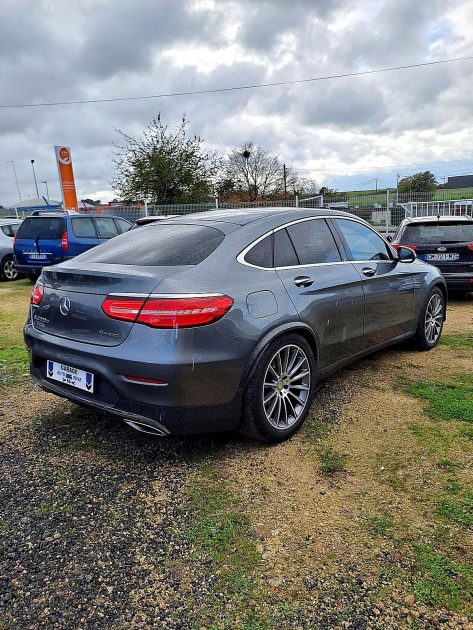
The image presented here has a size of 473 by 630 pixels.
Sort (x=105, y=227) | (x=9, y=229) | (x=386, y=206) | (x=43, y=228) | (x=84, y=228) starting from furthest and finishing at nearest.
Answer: (x=386, y=206) < (x=9, y=229) < (x=105, y=227) < (x=84, y=228) < (x=43, y=228)

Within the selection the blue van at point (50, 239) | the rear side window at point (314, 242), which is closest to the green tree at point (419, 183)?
the blue van at point (50, 239)

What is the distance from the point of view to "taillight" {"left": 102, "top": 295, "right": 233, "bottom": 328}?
2.52m

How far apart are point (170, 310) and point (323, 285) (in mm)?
1365

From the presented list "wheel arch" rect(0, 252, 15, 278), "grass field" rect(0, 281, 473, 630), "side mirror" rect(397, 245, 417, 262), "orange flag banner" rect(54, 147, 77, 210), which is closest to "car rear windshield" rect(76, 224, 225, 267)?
"grass field" rect(0, 281, 473, 630)

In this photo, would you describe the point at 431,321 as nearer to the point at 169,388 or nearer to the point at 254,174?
the point at 169,388

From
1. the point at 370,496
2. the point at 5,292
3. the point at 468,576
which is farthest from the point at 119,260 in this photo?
the point at 5,292

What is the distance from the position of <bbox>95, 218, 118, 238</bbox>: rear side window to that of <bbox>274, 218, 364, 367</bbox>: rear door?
7.85 metres

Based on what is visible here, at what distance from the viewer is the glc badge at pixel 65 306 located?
2.85 metres

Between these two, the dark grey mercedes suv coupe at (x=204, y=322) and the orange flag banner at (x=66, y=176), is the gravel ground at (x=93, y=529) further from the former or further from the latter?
the orange flag banner at (x=66, y=176)

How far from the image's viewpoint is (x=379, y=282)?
413cm

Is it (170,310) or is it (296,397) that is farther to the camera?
(296,397)

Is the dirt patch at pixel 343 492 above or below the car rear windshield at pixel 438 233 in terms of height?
below

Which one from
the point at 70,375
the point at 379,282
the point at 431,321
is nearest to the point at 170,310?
the point at 70,375

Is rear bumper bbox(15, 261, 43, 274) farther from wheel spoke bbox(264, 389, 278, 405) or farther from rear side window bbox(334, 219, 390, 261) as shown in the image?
wheel spoke bbox(264, 389, 278, 405)
